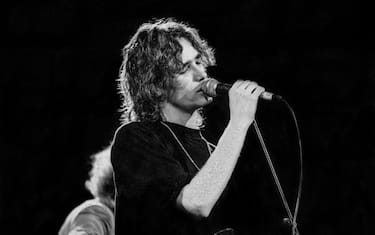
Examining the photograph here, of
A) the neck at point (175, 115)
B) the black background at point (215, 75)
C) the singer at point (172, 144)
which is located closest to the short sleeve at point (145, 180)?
the singer at point (172, 144)

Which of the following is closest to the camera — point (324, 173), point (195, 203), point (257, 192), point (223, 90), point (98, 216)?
point (195, 203)

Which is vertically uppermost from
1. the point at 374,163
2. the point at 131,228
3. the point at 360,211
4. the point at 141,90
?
the point at 141,90

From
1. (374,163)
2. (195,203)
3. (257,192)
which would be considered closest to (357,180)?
(374,163)

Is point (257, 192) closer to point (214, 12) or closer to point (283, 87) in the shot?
point (283, 87)

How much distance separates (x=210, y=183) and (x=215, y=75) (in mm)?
1081

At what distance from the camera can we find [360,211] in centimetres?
248

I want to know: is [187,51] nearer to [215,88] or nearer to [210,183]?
[215,88]

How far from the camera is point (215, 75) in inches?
96.6

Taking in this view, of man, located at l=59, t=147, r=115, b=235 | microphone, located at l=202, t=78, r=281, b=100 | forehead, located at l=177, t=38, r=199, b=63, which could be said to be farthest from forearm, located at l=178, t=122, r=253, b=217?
man, located at l=59, t=147, r=115, b=235

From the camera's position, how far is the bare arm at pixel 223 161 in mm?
1416

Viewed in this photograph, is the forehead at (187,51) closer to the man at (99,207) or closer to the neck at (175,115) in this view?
the neck at (175,115)

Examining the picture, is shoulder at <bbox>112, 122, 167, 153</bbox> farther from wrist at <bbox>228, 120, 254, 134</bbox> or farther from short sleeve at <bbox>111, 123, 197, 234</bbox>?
wrist at <bbox>228, 120, 254, 134</bbox>

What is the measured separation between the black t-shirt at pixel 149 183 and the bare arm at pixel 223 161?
0.12 feet

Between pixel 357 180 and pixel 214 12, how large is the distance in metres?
1.05
